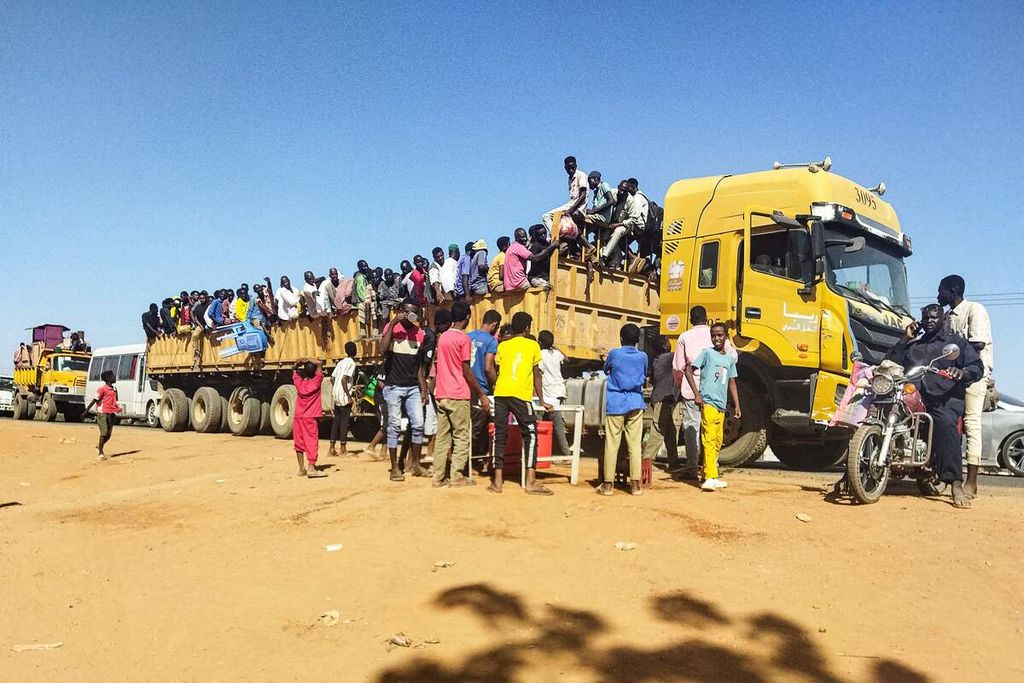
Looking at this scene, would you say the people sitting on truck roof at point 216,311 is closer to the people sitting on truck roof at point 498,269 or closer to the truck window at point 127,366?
the truck window at point 127,366

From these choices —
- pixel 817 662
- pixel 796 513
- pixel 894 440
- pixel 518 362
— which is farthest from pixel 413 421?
pixel 817 662

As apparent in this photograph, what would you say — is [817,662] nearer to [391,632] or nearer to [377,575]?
[391,632]

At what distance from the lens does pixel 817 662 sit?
3469mm

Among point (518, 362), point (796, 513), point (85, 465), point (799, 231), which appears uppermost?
point (799, 231)

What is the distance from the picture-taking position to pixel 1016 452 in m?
11.1

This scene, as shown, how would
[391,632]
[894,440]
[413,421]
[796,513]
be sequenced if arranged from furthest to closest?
1. [413,421]
2. [894,440]
3. [796,513]
4. [391,632]

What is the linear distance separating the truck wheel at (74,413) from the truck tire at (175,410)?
10752mm

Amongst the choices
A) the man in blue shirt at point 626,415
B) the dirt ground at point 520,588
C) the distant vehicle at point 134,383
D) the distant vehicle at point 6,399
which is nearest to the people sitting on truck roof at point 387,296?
the dirt ground at point 520,588

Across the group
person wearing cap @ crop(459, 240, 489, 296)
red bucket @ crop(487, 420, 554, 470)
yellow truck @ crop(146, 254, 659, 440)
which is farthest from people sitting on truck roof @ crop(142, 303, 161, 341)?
red bucket @ crop(487, 420, 554, 470)

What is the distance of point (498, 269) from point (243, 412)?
9249 mm

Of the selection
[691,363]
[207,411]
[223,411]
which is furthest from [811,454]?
[207,411]

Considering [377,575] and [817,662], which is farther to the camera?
[377,575]

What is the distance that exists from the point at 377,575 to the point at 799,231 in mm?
6171

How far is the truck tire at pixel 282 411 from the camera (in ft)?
50.6
